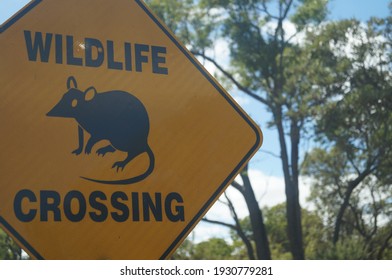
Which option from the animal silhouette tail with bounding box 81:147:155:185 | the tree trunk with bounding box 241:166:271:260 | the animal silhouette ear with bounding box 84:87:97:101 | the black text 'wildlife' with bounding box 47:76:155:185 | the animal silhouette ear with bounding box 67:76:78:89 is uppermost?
the tree trunk with bounding box 241:166:271:260

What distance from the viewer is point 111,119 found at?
8.00 ft

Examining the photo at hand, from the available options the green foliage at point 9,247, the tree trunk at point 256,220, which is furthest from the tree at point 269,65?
the green foliage at point 9,247

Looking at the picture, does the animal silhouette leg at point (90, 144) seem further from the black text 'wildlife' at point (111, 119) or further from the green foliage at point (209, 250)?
the green foliage at point (209, 250)

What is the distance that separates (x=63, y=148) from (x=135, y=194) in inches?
12.9

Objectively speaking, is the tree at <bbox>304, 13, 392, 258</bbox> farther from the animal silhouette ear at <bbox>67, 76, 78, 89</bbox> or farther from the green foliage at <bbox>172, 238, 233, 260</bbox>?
the animal silhouette ear at <bbox>67, 76, 78, 89</bbox>

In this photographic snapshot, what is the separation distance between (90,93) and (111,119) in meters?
0.13

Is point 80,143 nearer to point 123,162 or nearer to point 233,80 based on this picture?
point 123,162

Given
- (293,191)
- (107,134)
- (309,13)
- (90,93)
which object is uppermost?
(309,13)

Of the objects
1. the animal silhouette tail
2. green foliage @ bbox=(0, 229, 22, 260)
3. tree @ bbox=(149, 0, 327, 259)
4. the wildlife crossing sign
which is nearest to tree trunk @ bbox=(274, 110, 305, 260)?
tree @ bbox=(149, 0, 327, 259)

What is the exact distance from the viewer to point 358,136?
19062 millimetres

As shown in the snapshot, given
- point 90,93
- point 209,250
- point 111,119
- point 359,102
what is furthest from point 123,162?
point 209,250

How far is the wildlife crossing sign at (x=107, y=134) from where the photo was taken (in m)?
2.28

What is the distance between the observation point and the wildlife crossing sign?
89.8 inches

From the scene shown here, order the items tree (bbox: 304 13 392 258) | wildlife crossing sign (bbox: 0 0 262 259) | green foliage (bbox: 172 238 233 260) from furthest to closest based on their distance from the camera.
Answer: green foliage (bbox: 172 238 233 260)
tree (bbox: 304 13 392 258)
wildlife crossing sign (bbox: 0 0 262 259)
